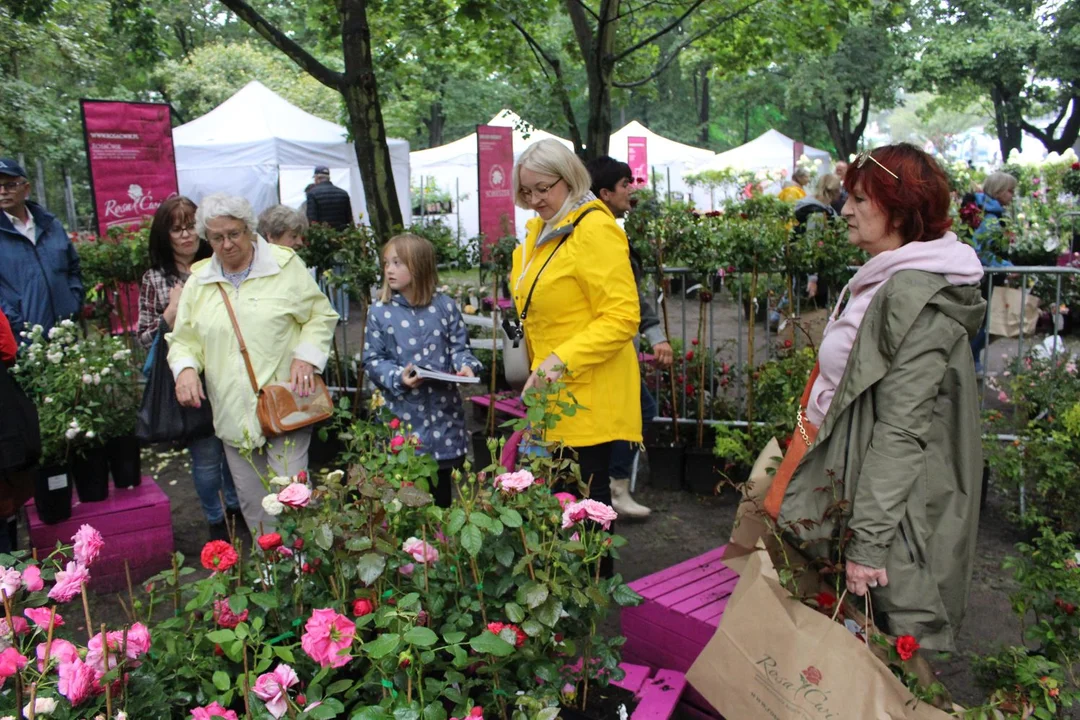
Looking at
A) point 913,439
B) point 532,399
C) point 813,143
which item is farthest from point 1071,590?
point 813,143

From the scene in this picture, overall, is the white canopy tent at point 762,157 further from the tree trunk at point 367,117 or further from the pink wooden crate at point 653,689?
the pink wooden crate at point 653,689

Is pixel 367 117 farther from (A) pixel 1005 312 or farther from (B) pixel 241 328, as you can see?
(A) pixel 1005 312

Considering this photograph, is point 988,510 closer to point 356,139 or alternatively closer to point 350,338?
point 356,139

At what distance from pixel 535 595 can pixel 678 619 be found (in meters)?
1.18

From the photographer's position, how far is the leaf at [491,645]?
1.91 meters

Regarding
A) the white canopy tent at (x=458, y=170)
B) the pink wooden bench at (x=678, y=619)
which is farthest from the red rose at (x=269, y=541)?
the white canopy tent at (x=458, y=170)

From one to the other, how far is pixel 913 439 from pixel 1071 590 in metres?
0.77

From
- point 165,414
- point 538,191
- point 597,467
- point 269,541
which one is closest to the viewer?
point 269,541

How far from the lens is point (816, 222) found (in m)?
5.43

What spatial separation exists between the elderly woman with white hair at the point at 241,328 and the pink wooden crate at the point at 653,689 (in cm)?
189

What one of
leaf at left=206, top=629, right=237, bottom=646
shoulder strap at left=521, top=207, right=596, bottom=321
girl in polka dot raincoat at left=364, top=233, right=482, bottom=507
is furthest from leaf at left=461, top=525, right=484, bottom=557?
girl in polka dot raincoat at left=364, top=233, right=482, bottom=507

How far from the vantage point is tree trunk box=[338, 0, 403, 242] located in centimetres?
619

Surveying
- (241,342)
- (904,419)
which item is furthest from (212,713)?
(241,342)

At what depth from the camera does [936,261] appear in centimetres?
228
